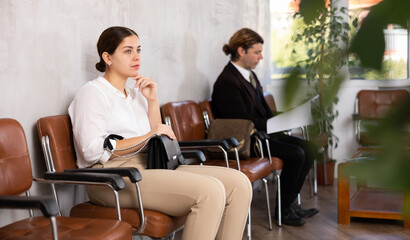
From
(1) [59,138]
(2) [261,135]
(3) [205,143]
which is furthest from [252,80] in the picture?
(1) [59,138]

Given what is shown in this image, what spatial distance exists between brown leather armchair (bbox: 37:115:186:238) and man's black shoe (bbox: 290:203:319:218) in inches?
71.2

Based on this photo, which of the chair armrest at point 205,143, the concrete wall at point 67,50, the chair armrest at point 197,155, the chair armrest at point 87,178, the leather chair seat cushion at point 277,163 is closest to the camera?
the chair armrest at point 87,178

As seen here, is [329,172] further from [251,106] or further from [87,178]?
[87,178]

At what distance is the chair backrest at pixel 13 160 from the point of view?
2135 millimetres

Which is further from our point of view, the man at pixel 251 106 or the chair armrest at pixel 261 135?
the man at pixel 251 106

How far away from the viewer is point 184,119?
3549 mm

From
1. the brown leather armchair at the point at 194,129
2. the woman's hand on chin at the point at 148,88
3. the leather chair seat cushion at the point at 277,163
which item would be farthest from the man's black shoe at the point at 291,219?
the woman's hand on chin at the point at 148,88

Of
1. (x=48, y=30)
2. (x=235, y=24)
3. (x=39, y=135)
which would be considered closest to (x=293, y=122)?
(x=39, y=135)

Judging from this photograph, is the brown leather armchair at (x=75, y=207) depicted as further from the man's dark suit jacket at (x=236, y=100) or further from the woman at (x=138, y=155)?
the man's dark suit jacket at (x=236, y=100)

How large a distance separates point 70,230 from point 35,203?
0.33 metres

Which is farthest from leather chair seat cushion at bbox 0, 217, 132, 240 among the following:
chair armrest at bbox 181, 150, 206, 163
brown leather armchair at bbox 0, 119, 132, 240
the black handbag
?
chair armrest at bbox 181, 150, 206, 163

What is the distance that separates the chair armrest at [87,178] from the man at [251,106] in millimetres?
1855

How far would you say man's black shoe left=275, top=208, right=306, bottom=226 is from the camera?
3885 millimetres

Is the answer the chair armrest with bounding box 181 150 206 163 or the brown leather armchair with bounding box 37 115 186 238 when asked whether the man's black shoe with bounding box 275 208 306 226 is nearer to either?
the chair armrest with bounding box 181 150 206 163
